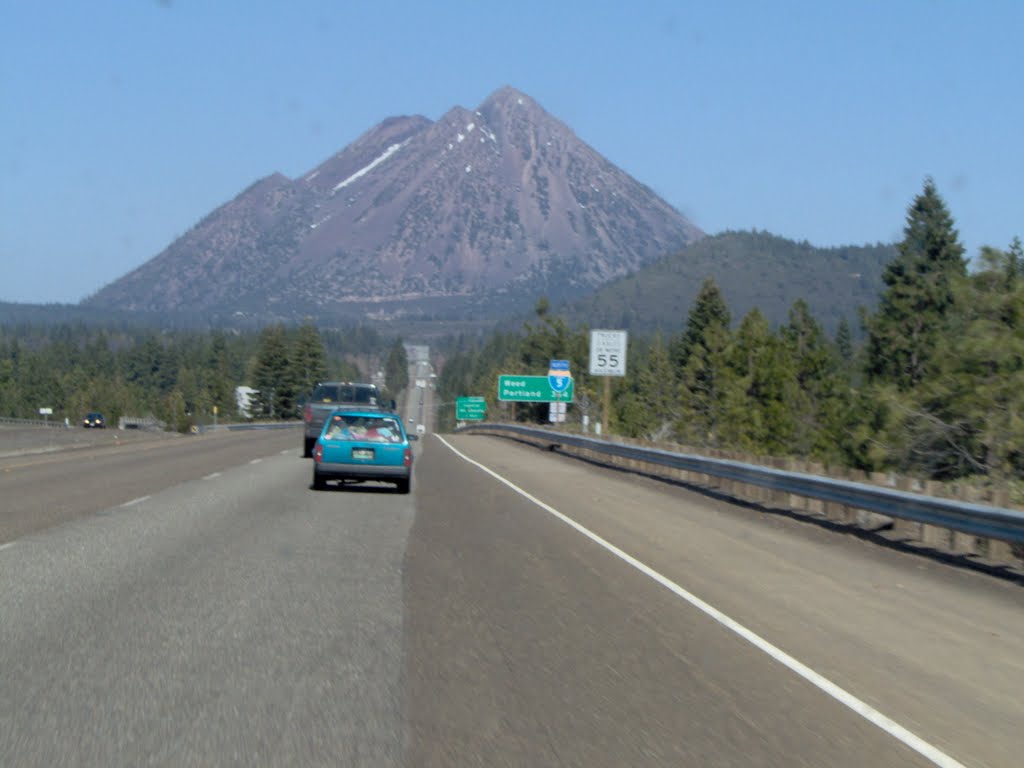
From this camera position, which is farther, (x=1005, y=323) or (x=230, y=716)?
(x=1005, y=323)

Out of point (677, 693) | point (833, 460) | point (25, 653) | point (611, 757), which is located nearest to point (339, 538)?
point (25, 653)

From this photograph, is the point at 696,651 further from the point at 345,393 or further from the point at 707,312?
the point at 707,312

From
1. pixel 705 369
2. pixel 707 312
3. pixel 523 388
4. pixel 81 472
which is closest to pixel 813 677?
pixel 81 472

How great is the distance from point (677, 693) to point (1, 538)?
953 cm

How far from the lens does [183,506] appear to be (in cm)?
1925

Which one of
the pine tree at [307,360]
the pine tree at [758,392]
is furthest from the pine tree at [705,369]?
the pine tree at [307,360]

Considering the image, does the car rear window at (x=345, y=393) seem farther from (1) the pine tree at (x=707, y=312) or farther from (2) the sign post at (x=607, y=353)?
(1) the pine tree at (x=707, y=312)

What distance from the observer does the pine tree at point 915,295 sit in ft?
221

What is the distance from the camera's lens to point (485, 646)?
Result: 9.05 metres

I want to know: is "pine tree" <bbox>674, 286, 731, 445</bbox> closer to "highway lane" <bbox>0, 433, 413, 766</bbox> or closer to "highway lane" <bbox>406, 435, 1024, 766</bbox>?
"highway lane" <bbox>406, 435, 1024, 766</bbox>

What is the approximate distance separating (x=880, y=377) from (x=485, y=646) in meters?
60.3

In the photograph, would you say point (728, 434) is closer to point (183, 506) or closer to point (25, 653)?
point (183, 506)

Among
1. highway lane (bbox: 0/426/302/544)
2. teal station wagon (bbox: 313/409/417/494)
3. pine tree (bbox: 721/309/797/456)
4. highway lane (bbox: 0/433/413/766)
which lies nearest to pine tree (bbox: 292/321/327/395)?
pine tree (bbox: 721/309/797/456)

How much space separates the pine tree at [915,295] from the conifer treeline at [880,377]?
7cm
